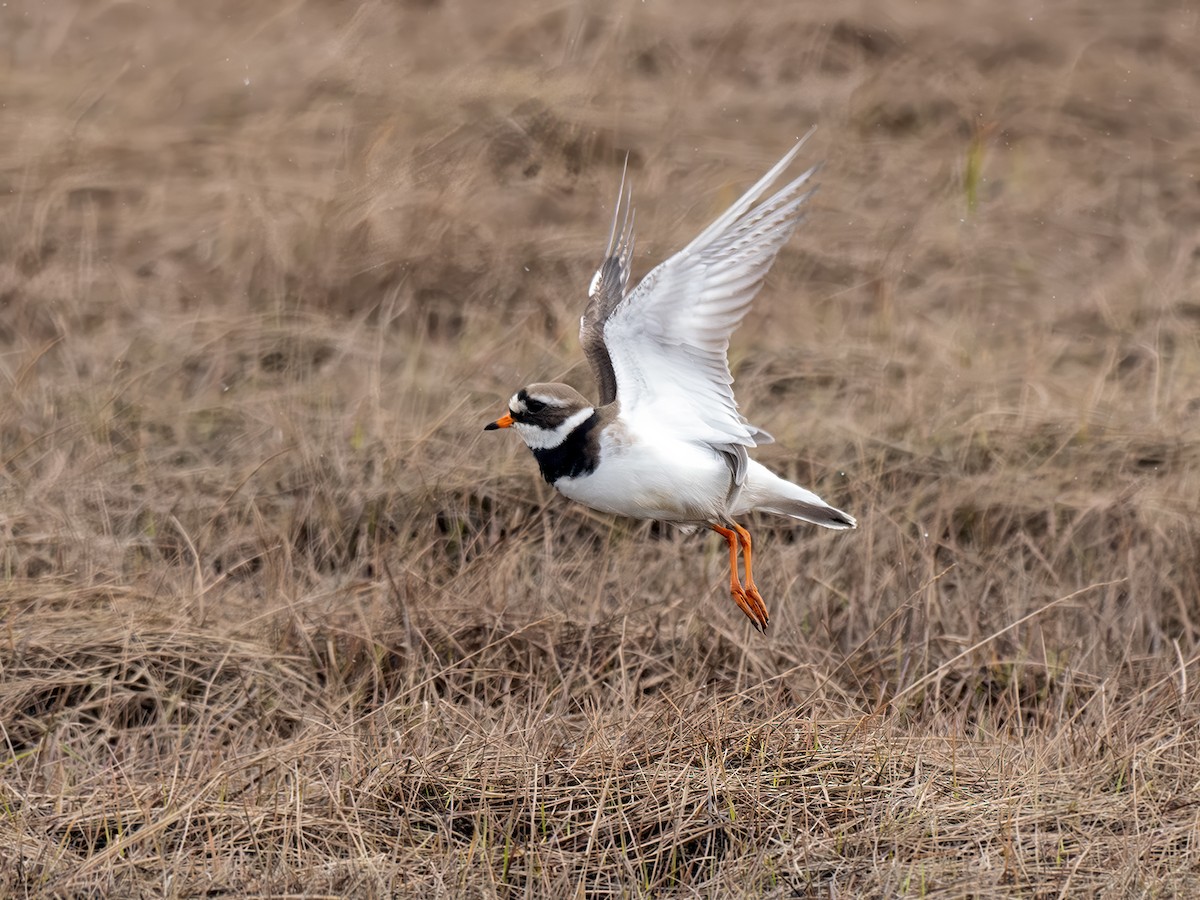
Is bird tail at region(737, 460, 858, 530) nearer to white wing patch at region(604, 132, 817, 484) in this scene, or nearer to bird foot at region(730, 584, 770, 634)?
white wing patch at region(604, 132, 817, 484)

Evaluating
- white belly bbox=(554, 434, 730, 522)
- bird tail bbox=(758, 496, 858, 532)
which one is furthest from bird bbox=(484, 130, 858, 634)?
bird tail bbox=(758, 496, 858, 532)

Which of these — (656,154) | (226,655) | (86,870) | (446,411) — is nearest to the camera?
(86,870)

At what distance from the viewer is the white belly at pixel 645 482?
5.16m

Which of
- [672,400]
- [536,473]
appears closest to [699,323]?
[672,400]

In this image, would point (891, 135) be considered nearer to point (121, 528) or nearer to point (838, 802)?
point (121, 528)

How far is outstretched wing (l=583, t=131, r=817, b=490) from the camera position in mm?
5195

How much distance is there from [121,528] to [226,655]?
1364 millimetres

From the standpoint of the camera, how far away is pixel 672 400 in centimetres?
546

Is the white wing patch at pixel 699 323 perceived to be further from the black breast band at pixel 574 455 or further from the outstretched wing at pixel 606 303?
the black breast band at pixel 574 455

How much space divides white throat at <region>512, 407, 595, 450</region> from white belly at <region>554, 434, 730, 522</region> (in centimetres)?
13

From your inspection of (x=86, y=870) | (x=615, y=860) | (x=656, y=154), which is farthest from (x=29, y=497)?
(x=656, y=154)

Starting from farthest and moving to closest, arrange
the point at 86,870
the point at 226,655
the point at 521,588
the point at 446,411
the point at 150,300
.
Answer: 1. the point at 150,300
2. the point at 446,411
3. the point at 521,588
4. the point at 226,655
5. the point at 86,870

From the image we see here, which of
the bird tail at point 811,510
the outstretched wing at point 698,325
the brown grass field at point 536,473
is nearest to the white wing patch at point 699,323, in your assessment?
the outstretched wing at point 698,325

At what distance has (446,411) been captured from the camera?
7.53 metres
